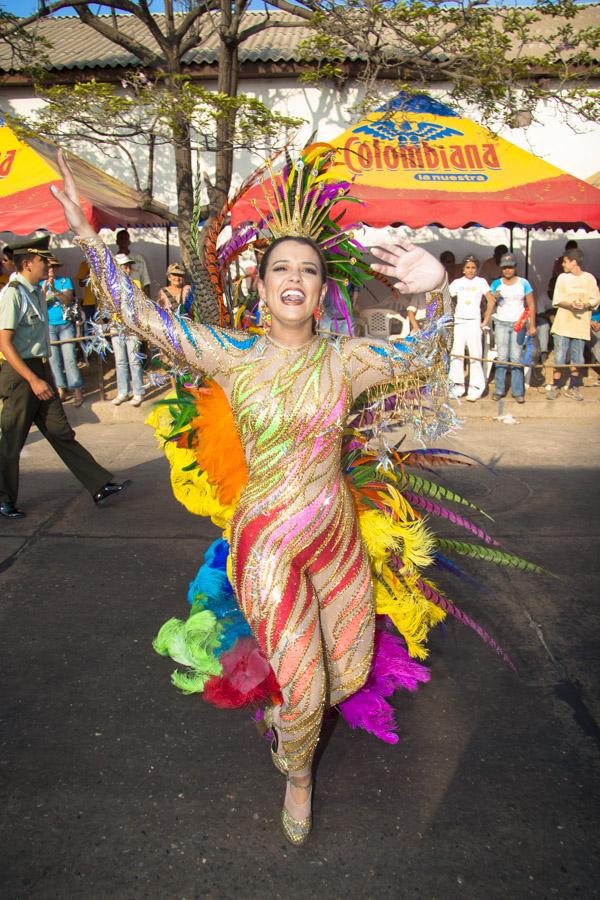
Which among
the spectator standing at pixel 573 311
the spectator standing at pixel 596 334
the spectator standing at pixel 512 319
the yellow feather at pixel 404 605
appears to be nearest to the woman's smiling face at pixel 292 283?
the yellow feather at pixel 404 605

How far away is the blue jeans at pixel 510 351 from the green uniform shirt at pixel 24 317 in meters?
5.70

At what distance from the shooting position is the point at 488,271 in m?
10.6

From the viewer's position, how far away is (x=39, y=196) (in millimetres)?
7992

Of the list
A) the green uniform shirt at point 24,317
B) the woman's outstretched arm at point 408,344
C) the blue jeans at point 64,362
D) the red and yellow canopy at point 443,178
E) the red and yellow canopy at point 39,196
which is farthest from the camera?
the blue jeans at point 64,362

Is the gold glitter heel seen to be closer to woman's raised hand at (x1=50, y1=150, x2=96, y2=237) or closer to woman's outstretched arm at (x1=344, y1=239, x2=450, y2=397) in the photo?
woman's outstretched arm at (x1=344, y1=239, x2=450, y2=397)

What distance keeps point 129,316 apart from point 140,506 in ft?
10.4

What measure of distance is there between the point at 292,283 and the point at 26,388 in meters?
3.30

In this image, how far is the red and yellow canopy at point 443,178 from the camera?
833 centimetres

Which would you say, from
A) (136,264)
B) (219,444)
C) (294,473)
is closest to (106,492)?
(219,444)

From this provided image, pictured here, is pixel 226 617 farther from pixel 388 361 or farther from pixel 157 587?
pixel 388 361

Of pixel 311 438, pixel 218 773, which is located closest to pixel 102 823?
pixel 218 773

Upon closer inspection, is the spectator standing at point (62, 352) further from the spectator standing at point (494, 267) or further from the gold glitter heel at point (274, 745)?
the gold glitter heel at point (274, 745)

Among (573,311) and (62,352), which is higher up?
(573,311)

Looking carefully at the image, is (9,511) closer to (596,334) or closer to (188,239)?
(188,239)
